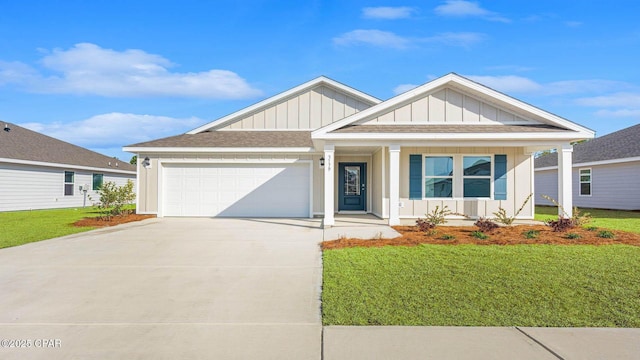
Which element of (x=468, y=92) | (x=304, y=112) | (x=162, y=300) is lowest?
(x=162, y=300)

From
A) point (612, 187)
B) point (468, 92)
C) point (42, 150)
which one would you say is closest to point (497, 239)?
point (468, 92)

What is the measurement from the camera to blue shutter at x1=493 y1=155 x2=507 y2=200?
488 inches

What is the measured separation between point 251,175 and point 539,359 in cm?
1220

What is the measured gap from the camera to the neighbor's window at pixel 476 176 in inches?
489

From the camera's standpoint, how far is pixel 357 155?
49.2 feet

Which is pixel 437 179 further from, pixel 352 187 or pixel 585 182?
pixel 585 182

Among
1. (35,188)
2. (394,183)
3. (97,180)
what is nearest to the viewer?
(394,183)

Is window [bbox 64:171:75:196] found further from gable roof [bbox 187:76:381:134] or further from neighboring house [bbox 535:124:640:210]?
neighboring house [bbox 535:124:640:210]

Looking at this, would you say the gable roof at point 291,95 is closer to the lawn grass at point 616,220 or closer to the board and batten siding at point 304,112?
the board and batten siding at point 304,112

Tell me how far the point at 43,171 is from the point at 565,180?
23.6 meters

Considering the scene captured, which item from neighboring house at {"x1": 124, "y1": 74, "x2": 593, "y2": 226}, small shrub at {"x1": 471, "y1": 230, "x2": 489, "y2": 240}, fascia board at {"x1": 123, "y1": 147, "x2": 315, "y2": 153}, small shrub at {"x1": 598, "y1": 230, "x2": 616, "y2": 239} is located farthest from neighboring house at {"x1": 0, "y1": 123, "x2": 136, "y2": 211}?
small shrub at {"x1": 598, "y1": 230, "x2": 616, "y2": 239}

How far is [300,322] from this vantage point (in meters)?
3.81

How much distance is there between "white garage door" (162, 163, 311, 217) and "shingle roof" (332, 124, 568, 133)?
3794 millimetres

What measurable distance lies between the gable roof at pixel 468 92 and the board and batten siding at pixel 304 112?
541cm
